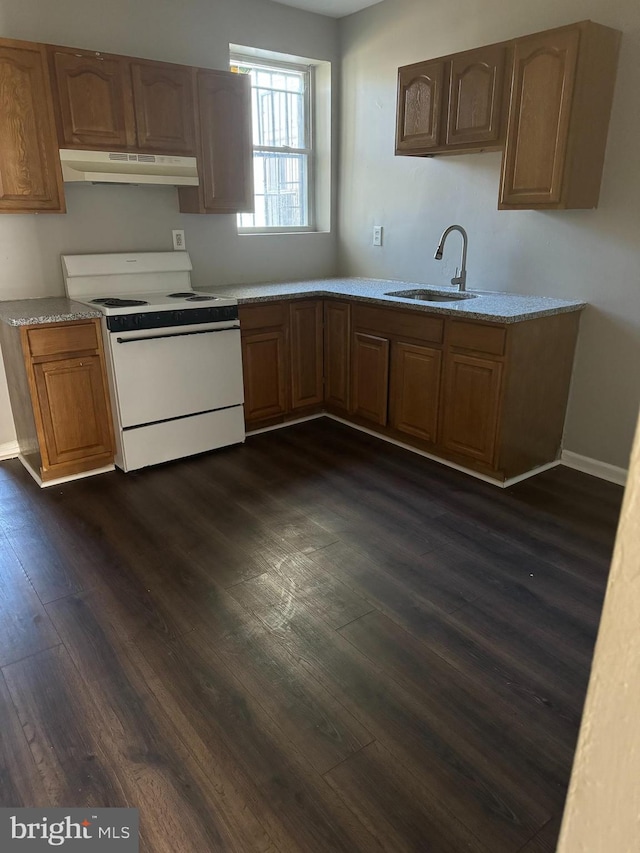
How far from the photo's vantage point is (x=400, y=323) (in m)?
3.40

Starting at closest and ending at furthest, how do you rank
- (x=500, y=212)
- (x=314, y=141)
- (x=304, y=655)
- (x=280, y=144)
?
1. (x=304, y=655)
2. (x=500, y=212)
3. (x=280, y=144)
4. (x=314, y=141)

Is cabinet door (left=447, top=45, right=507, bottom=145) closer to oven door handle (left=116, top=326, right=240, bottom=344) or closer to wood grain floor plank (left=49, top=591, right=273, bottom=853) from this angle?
oven door handle (left=116, top=326, right=240, bottom=344)

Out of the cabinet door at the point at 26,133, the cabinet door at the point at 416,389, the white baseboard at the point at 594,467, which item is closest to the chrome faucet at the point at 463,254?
the cabinet door at the point at 416,389

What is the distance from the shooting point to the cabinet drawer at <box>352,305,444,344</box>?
10.5ft

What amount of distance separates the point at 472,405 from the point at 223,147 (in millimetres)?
2093

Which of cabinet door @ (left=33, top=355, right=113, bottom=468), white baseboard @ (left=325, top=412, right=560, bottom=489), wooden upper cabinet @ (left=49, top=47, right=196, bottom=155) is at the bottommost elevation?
white baseboard @ (left=325, top=412, right=560, bottom=489)

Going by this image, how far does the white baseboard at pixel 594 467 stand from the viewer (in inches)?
123

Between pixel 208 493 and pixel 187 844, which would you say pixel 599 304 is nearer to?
pixel 208 493

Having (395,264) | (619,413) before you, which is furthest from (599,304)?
(395,264)

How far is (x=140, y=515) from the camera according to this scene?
284cm

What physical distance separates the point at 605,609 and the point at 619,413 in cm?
296

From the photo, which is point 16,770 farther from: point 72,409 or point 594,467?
point 594,467

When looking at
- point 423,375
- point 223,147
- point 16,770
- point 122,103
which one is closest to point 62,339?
point 122,103

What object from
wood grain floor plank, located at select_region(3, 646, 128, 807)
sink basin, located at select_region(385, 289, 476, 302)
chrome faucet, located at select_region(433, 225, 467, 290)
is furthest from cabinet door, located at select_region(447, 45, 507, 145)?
wood grain floor plank, located at select_region(3, 646, 128, 807)
